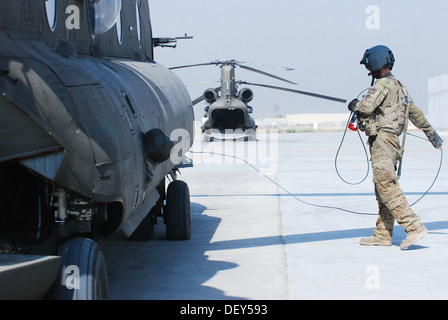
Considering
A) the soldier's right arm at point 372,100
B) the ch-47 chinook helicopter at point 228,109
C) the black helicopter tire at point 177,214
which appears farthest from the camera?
the ch-47 chinook helicopter at point 228,109

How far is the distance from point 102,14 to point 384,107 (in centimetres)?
313

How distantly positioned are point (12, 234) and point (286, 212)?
5.84m

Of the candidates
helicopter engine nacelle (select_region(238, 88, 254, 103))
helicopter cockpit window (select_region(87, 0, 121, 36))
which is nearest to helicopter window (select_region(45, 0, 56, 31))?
helicopter cockpit window (select_region(87, 0, 121, 36))

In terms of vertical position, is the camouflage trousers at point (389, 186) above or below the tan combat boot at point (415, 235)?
above

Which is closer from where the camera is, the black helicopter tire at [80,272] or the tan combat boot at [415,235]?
the black helicopter tire at [80,272]

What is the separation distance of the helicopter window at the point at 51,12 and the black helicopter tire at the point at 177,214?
10.5 feet

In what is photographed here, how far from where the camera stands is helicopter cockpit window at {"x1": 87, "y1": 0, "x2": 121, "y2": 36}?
240 inches

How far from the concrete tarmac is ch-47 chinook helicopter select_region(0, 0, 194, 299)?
3.25ft

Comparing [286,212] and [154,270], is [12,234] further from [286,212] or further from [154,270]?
[286,212]

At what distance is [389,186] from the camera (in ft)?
22.4

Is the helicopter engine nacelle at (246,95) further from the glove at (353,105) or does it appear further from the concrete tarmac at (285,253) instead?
the glove at (353,105)

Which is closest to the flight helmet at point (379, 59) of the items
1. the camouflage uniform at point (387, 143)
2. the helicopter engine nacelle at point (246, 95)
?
the camouflage uniform at point (387, 143)

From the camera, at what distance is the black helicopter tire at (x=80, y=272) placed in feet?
12.7

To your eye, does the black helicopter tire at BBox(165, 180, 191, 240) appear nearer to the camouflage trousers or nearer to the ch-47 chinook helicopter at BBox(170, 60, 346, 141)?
the camouflage trousers
